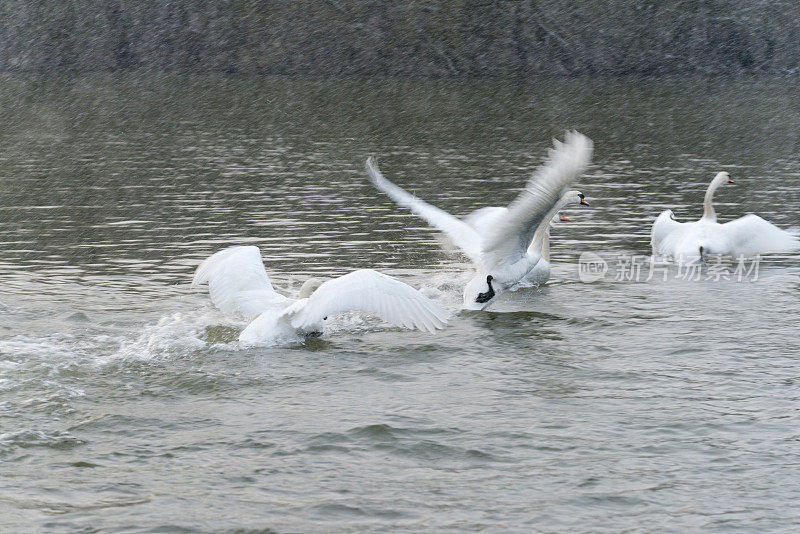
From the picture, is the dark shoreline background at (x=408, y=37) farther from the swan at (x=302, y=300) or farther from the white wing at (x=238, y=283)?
the swan at (x=302, y=300)

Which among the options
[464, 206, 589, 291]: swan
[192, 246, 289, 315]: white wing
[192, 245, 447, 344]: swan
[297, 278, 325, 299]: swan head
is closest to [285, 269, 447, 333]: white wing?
[192, 245, 447, 344]: swan

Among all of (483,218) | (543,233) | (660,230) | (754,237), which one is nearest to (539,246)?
(543,233)

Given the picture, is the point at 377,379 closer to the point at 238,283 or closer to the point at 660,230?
the point at 238,283

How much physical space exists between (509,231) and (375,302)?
9.32 ft

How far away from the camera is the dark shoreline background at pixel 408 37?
7338 centimetres

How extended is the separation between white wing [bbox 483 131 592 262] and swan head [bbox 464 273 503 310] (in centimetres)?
30

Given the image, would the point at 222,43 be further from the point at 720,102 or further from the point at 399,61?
the point at 720,102

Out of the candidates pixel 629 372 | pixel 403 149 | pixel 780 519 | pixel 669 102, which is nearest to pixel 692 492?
pixel 780 519

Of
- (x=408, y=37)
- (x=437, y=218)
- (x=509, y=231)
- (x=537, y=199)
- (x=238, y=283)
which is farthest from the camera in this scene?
(x=408, y=37)

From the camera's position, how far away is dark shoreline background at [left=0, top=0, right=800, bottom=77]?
241ft

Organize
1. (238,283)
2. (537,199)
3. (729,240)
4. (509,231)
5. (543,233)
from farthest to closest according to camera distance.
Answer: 1. (729,240)
2. (543,233)
3. (509,231)
4. (238,283)
5. (537,199)

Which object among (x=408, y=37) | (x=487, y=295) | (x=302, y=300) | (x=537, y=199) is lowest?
(x=487, y=295)

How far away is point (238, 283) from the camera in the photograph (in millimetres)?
12227

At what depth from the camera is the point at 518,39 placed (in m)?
75.6
